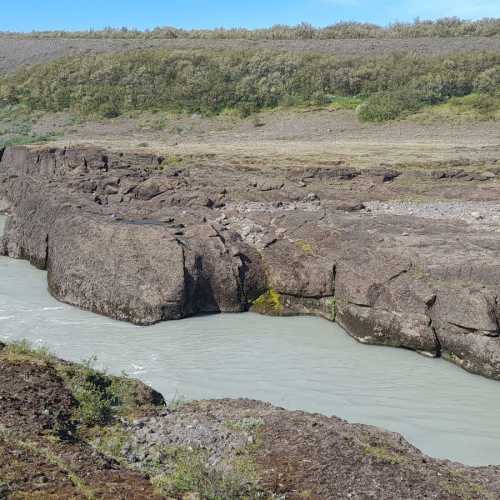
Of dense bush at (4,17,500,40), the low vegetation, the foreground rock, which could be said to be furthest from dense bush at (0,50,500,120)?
the foreground rock

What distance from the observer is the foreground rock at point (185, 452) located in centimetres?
502

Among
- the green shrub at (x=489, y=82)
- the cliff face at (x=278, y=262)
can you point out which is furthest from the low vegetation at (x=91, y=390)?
the green shrub at (x=489, y=82)

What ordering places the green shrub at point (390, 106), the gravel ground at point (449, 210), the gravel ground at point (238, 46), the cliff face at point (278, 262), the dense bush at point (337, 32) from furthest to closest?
the dense bush at point (337, 32) → the gravel ground at point (238, 46) → the green shrub at point (390, 106) → the gravel ground at point (449, 210) → the cliff face at point (278, 262)

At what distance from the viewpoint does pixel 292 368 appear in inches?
369

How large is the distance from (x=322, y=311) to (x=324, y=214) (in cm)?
266

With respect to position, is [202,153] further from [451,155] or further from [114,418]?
[114,418]

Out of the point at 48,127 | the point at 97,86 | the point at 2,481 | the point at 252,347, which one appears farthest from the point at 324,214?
the point at 97,86

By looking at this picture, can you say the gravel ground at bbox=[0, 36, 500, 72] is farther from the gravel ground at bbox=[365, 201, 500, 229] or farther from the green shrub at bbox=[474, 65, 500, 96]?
the gravel ground at bbox=[365, 201, 500, 229]

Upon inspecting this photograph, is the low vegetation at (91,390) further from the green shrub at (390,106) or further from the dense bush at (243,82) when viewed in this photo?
the dense bush at (243,82)

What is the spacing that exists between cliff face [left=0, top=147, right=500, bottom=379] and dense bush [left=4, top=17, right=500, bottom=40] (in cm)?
4264

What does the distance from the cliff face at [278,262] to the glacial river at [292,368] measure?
337 millimetres

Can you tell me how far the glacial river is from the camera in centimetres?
786

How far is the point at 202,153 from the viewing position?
77.2 feet

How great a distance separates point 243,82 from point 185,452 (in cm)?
3662
